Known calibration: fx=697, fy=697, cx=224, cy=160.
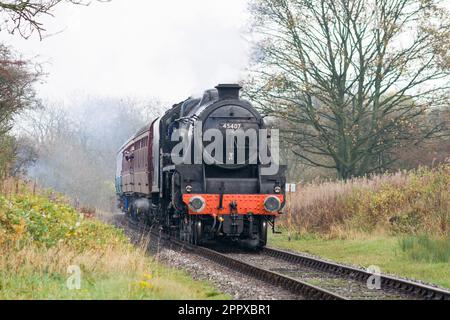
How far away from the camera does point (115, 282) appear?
9398 millimetres

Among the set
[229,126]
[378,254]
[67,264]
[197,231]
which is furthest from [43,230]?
[378,254]

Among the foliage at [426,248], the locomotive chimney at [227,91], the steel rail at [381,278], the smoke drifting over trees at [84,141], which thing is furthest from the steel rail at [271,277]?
the smoke drifting over trees at [84,141]

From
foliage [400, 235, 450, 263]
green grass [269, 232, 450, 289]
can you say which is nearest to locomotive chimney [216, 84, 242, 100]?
green grass [269, 232, 450, 289]

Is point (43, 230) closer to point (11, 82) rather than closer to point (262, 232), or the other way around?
point (262, 232)

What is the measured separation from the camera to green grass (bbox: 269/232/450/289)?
40.3 ft

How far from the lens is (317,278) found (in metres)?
11.9

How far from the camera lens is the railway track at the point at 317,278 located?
32.1ft

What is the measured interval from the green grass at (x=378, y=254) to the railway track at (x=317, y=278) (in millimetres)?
940

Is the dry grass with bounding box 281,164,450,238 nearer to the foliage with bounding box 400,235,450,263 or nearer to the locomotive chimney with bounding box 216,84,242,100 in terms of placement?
the foliage with bounding box 400,235,450,263

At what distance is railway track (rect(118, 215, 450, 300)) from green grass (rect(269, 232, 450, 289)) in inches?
37.0

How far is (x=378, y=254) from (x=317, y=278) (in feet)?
11.6
